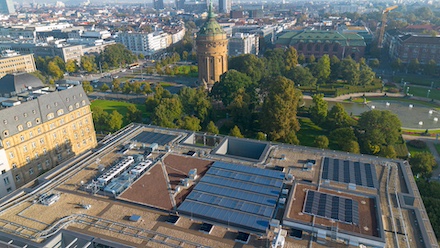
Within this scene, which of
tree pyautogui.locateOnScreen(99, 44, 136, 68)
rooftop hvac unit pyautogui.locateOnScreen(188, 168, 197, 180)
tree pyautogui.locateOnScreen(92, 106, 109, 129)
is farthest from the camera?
tree pyautogui.locateOnScreen(99, 44, 136, 68)

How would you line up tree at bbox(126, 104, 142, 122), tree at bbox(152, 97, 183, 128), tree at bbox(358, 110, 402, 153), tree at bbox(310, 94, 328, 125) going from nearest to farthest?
1. tree at bbox(358, 110, 402, 153)
2. tree at bbox(152, 97, 183, 128)
3. tree at bbox(310, 94, 328, 125)
4. tree at bbox(126, 104, 142, 122)

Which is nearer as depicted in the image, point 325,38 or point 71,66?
point 71,66

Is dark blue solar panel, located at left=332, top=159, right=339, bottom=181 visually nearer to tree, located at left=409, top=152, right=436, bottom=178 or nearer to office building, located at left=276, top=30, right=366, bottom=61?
tree, located at left=409, top=152, right=436, bottom=178

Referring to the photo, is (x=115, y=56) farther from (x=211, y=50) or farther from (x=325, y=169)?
(x=325, y=169)

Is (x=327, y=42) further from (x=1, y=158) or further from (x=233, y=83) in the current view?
(x=1, y=158)

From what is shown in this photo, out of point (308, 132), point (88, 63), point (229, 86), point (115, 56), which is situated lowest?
point (308, 132)

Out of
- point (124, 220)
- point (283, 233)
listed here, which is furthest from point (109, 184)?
point (283, 233)

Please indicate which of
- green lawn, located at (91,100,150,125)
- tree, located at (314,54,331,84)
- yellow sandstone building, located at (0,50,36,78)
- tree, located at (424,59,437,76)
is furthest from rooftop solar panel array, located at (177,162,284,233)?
yellow sandstone building, located at (0,50,36,78)

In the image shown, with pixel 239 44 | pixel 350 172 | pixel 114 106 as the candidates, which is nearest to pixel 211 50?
pixel 114 106
